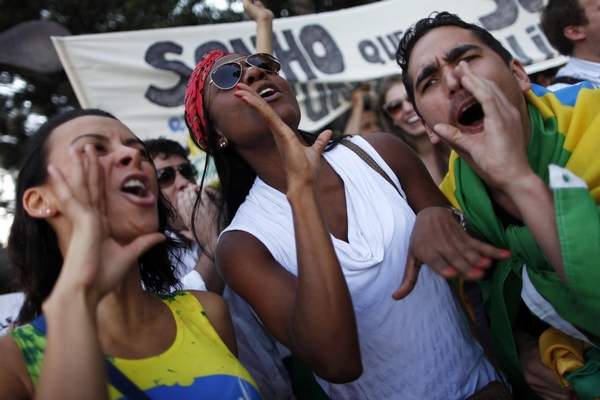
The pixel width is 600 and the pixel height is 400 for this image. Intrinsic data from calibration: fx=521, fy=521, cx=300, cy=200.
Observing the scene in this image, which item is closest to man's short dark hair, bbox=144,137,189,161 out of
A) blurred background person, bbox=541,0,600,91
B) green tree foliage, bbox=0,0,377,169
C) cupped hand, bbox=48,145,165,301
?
cupped hand, bbox=48,145,165,301

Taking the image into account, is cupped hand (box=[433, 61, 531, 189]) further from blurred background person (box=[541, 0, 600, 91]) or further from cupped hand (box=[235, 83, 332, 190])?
blurred background person (box=[541, 0, 600, 91])

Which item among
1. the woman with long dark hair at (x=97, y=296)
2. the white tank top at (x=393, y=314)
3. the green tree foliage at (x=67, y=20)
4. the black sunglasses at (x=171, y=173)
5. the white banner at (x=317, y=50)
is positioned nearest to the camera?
the woman with long dark hair at (x=97, y=296)

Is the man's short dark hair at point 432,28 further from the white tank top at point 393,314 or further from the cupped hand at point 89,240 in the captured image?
the cupped hand at point 89,240

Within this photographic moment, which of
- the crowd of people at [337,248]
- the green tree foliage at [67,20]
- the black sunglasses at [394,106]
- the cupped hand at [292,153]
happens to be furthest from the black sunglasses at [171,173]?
the green tree foliage at [67,20]

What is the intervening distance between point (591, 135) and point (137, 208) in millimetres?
1330

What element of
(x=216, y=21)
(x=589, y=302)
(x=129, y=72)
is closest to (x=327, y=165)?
(x=589, y=302)

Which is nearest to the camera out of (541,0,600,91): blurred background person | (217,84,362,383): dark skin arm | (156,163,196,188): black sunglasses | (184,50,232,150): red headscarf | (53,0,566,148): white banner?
(217,84,362,383): dark skin arm

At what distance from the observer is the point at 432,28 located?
6.14 feet

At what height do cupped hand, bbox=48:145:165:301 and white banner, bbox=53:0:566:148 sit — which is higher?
cupped hand, bbox=48:145:165:301

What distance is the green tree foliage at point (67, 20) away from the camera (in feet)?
25.6

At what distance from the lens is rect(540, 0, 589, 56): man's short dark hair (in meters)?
2.79

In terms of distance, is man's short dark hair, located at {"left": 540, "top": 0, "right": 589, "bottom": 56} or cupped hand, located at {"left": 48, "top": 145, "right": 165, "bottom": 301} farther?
man's short dark hair, located at {"left": 540, "top": 0, "right": 589, "bottom": 56}

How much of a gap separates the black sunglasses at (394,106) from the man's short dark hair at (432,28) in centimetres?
160

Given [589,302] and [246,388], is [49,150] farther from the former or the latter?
[589,302]
